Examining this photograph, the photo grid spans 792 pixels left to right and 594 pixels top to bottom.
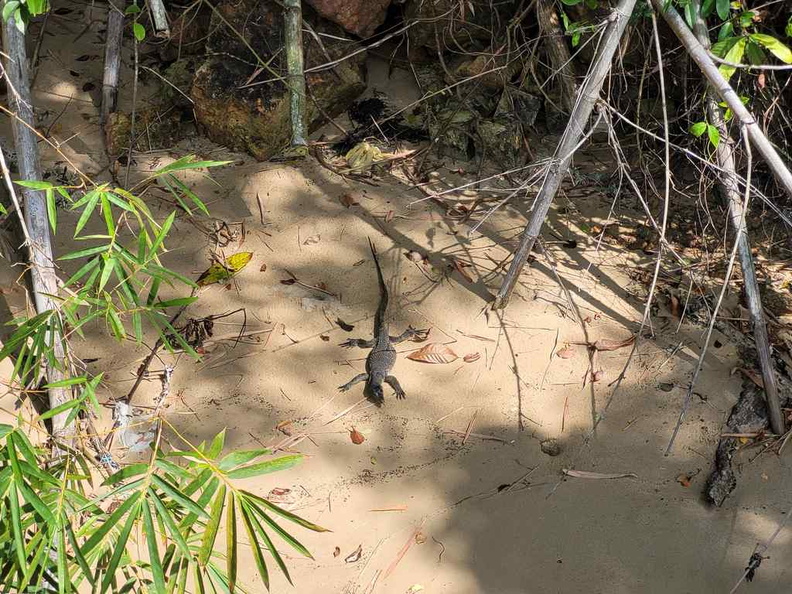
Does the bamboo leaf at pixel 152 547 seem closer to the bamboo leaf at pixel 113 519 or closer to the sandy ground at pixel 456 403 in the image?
the bamboo leaf at pixel 113 519

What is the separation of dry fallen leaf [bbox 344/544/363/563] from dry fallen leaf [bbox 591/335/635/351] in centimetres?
143

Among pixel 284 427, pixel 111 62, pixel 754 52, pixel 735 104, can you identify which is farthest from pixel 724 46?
pixel 111 62

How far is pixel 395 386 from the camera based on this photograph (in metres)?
3.47

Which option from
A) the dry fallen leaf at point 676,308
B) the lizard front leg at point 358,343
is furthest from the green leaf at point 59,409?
the dry fallen leaf at point 676,308

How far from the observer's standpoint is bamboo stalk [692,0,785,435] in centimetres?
297

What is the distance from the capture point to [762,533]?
9.59ft

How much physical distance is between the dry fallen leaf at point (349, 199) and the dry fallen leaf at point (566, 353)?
140 centimetres

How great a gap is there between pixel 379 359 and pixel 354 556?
0.92 metres

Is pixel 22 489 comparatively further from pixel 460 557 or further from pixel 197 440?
pixel 460 557

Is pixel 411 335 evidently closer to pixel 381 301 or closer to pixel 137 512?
pixel 381 301

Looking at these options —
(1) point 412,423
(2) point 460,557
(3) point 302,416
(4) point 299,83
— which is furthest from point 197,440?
(4) point 299,83

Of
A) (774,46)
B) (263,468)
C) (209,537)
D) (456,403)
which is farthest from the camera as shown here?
(456,403)

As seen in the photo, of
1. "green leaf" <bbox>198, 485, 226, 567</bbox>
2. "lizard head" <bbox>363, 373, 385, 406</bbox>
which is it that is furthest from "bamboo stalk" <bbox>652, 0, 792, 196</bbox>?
"green leaf" <bbox>198, 485, 226, 567</bbox>

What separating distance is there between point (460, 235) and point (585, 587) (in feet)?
6.20
